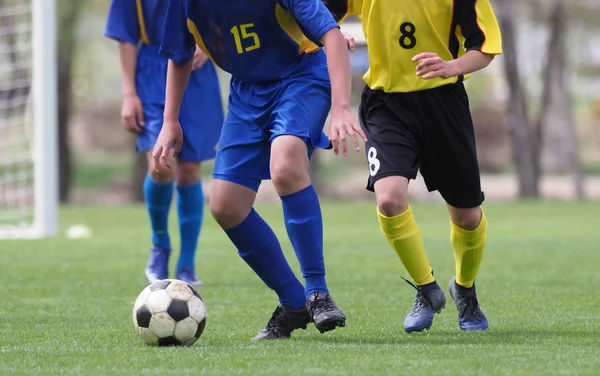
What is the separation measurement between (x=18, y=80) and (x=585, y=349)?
490 inches

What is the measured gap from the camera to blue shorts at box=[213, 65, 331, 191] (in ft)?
16.2

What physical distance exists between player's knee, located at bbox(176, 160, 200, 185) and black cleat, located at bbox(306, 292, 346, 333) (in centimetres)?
289

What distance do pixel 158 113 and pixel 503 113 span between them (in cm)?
2824

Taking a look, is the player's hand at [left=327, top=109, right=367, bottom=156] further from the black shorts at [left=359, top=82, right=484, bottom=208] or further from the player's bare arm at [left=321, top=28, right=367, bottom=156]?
the black shorts at [left=359, top=82, right=484, bottom=208]

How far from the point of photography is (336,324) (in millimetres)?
4738

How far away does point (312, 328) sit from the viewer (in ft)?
18.1

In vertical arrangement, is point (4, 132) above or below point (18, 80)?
below

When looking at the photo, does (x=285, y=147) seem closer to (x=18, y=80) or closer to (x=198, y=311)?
(x=198, y=311)

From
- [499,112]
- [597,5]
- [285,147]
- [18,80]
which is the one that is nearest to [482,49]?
[285,147]

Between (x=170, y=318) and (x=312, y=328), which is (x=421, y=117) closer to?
(x=312, y=328)

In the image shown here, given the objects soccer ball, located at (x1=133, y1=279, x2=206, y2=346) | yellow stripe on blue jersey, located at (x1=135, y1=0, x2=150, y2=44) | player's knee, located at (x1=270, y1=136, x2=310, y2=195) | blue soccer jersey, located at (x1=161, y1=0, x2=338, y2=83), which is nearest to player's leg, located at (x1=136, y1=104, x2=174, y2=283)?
yellow stripe on blue jersey, located at (x1=135, y1=0, x2=150, y2=44)

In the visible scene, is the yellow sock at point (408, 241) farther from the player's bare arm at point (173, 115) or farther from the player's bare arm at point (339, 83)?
the player's bare arm at point (173, 115)

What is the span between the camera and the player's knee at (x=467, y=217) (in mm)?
5453

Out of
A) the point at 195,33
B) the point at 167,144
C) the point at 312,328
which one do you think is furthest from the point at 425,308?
the point at 195,33
